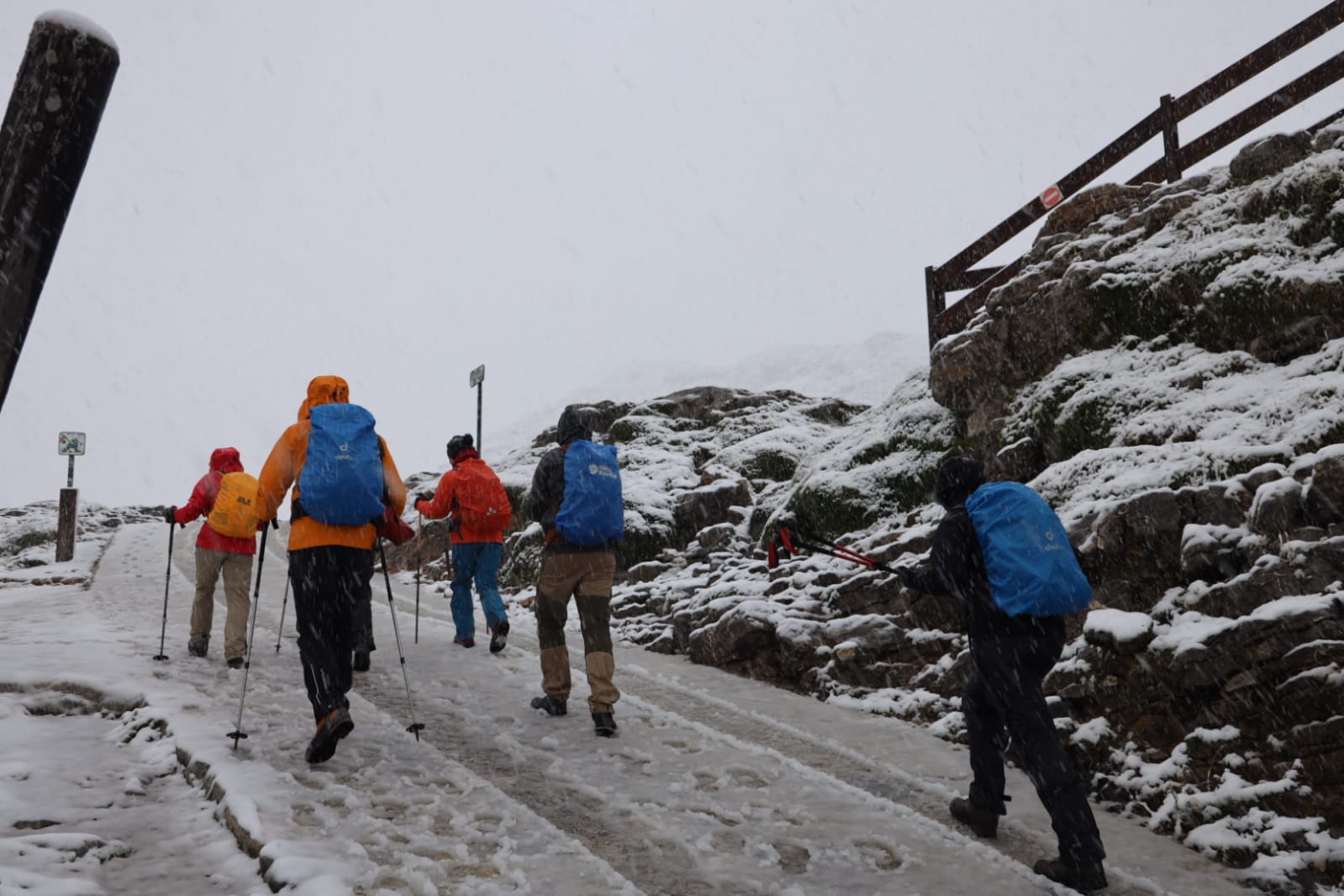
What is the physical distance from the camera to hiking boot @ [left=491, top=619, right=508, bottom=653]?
913 centimetres

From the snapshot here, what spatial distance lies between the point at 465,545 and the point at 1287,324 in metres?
8.74

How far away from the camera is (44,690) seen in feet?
21.3

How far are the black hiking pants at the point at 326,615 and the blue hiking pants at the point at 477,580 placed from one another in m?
3.68

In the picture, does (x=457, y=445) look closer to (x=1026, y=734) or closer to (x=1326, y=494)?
(x=1026, y=734)

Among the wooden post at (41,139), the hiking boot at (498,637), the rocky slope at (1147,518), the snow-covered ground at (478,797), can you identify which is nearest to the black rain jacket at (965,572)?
the snow-covered ground at (478,797)

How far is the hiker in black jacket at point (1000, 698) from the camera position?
399cm

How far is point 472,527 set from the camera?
921 centimetres

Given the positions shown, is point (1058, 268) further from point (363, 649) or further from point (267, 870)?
point (267, 870)

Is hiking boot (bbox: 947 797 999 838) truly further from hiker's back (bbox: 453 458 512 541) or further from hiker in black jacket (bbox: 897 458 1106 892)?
hiker's back (bbox: 453 458 512 541)

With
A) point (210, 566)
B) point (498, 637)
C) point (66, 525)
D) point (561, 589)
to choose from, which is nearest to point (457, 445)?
point (498, 637)

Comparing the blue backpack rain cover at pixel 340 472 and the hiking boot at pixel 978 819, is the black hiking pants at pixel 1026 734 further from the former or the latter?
the blue backpack rain cover at pixel 340 472

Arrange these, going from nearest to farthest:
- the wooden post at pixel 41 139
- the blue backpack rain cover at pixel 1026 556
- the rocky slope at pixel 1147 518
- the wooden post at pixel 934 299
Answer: the wooden post at pixel 41 139 → the blue backpack rain cover at pixel 1026 556 → the rocky slope at pixel 1147 518 → the wooden post at pixel 934 299

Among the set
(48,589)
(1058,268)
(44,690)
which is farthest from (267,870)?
(48,589)

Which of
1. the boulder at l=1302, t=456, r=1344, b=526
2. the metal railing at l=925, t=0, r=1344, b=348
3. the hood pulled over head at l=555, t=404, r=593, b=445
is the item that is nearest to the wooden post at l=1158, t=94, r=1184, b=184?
the metal railing at l=925, t=0, r=1344, b=348
